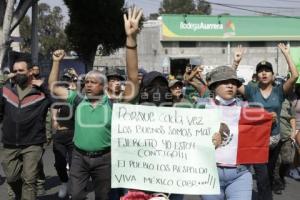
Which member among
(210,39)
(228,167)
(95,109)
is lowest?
(228,167)

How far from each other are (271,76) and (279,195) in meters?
2.05

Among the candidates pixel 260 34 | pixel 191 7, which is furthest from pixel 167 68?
pixel 191 7

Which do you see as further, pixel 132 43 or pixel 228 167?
pixel 228 167

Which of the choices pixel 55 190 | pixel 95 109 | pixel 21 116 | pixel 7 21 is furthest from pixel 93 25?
pixel 95 109

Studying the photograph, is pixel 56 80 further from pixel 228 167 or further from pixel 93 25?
pixel 93 25

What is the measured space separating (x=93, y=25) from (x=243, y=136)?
25.7 meters

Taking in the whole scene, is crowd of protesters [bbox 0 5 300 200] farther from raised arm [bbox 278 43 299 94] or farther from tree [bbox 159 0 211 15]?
tree [bbox 159 0 211 15]

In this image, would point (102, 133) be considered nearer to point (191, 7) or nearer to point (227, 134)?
point (227, 134)

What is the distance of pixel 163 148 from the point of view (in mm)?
4477

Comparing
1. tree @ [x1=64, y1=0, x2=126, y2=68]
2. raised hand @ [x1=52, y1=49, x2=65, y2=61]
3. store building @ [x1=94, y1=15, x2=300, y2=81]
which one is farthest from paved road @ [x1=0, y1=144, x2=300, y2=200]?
store building @ [x1=94, y1=15, x2=300, y2=81]

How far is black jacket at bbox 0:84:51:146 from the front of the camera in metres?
5.65

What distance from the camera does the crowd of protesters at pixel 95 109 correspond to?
4445mm

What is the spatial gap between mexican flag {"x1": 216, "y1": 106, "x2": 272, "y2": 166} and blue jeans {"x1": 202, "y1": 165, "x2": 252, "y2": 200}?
6 centimetres

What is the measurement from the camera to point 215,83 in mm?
4500
